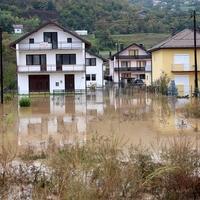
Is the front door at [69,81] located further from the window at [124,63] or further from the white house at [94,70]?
the window at [124,63]

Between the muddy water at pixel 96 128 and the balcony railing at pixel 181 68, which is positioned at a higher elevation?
the balcony railing at pixel 181 68

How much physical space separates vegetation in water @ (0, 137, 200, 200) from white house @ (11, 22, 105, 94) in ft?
155

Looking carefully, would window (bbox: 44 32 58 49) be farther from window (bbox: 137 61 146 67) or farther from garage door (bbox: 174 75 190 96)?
window (bbox: 137 61 146 67)

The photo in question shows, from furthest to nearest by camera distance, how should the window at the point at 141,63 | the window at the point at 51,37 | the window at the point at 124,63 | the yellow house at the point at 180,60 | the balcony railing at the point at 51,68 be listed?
the window at the point at 124,63 → the window at the point at 141,63 → the window at the point at 51,37 → the balcony railing at the point at 51,68 → the yellow house at the point at 180,60

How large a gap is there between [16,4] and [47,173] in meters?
107

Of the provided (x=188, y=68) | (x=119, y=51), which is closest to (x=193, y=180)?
(x=188, y=68)

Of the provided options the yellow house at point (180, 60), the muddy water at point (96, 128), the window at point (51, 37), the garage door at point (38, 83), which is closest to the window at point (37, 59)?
the garage door at point (38, 83)

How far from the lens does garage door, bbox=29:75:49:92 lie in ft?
185

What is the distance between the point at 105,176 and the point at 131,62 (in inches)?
3001

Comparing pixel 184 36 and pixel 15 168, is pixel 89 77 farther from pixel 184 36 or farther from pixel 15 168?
A: pixel 15 168

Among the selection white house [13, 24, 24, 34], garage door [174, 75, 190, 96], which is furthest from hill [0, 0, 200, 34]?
garage door [174, 75, 190, 96]

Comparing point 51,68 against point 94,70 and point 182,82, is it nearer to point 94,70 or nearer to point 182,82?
point 94,70

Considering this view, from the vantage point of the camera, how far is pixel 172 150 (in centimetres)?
856

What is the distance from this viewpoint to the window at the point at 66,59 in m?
56.6
